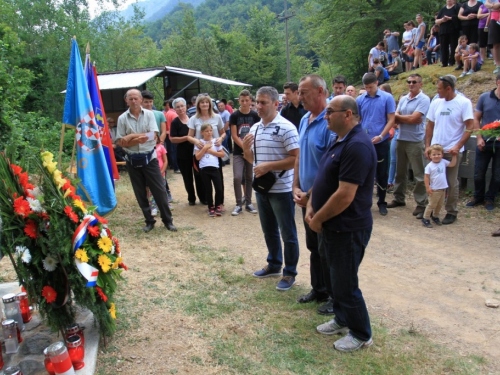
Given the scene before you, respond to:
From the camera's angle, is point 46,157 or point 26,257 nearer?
point 26,257

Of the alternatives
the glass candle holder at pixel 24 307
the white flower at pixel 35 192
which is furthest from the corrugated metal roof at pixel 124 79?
the white flower at pixel 35 192

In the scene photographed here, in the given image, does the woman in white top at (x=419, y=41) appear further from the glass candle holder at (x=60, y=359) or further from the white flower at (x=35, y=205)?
the glass candle holder at (x=60, y=359)

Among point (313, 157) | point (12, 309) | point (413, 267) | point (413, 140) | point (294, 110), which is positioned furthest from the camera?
point (413, 140)

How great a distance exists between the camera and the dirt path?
3.51m

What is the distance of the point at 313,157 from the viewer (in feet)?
12.0

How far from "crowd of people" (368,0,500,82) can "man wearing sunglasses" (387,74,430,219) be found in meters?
4.10

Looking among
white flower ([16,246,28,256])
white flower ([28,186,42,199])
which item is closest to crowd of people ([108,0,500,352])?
white flower ([28,186,42,199])

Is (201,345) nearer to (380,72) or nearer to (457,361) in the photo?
(457,361)

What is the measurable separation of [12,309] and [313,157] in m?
2.78

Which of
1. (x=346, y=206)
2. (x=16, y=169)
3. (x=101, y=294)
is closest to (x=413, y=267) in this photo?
(x=346, y=206)

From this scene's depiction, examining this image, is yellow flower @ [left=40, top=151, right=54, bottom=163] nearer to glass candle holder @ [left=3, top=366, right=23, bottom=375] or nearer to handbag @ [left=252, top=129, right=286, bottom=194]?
glass candle holder @ [left=3, top=366, right=23, bottom=375]

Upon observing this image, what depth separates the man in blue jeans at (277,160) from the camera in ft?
13.5

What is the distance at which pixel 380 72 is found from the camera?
12.6 meters

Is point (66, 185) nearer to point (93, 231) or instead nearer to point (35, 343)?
point (93, 231)
